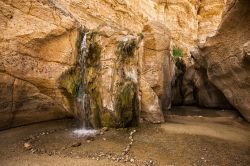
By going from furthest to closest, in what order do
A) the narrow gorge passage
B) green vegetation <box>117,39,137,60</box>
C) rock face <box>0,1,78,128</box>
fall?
green vegetation <box>117,39,137,60</box>, rock face <box>0,1,78,128</box>, the narrow gorge passage

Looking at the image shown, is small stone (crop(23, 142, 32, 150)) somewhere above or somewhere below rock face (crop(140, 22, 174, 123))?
below

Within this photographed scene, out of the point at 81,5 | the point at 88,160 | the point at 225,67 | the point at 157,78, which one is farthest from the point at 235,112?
the point at 81,5

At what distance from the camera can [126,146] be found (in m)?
7.75

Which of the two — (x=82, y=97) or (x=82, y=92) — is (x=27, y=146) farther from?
(x=82, y=92)

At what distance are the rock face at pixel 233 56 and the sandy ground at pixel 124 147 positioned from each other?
2.55 metres

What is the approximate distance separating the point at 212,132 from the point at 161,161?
11.6 ft

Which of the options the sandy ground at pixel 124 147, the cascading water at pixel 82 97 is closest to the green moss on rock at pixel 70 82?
the cascading water at pixel 82 97

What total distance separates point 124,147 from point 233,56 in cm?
680

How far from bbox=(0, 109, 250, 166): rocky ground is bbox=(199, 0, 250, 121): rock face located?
7.53ft

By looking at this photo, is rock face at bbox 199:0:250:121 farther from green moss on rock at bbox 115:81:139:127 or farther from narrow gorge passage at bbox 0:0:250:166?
green moss on rock at bbox 115:81:139:127

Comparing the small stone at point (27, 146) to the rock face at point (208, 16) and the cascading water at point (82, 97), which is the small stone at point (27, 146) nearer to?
the cascading water at point (82, 97)

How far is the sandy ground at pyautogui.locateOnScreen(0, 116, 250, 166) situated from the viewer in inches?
270

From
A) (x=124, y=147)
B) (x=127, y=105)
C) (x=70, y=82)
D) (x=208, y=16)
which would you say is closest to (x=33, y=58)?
(x=70, y=82)

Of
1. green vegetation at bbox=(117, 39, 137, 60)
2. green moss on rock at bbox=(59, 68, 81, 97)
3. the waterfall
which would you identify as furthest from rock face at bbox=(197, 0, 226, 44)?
green moss on rock at bbox=(59, 68, 81, 97)
